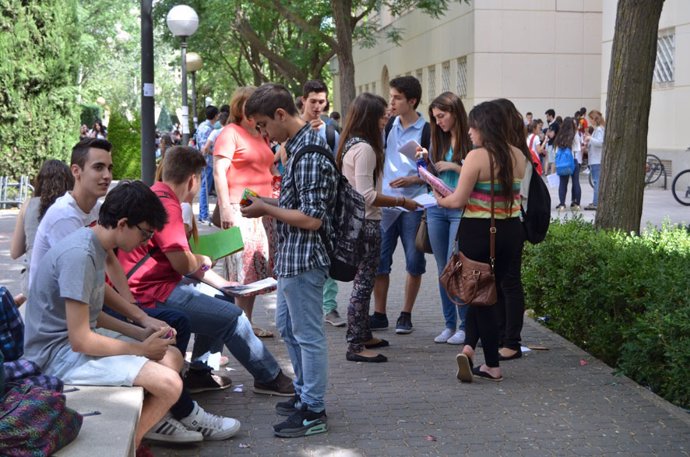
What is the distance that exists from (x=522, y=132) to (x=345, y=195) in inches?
71.2

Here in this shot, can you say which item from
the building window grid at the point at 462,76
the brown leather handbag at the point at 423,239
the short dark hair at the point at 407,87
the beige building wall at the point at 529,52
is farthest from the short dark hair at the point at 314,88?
the building window grid at the point at 462,76

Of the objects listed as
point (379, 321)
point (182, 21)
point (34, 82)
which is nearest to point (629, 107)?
point (379, 321)

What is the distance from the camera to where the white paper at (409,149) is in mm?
7529

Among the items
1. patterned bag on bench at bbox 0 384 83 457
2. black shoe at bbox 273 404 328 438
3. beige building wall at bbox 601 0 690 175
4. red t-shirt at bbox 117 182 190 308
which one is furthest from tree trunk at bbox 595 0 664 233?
beige building wall at bbox 601 0 690 175

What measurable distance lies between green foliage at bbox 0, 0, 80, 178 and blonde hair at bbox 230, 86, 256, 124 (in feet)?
47.5

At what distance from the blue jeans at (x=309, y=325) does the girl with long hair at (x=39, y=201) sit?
184 cm

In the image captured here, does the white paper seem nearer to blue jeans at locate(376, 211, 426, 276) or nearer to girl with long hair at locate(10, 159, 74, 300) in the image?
blue jeans at locate(376, 211, 426, 276)

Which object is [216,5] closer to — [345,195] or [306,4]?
[306,4]

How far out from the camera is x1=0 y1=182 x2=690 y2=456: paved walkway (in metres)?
5.31

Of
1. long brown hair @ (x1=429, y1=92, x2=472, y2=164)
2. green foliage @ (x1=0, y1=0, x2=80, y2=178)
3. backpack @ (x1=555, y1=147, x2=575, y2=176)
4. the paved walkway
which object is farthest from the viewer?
green foliage @ (x1=0, y1=0, x2=80, y2=178)

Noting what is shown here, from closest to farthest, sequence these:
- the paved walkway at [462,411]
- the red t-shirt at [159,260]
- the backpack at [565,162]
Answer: the paved walkway at [462,411]
the red t-shirt at [159,260]
the backpack at [565,162]

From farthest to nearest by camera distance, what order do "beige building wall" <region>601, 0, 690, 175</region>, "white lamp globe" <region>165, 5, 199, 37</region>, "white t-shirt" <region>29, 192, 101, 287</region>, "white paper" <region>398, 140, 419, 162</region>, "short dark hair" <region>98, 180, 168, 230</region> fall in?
1. "beige building wall" <region>601, 0, 690, 175</region>
2. "white lamp globe" <region>165, 5, 199, 37</region>
3. "white paper" <region>398, 140, 419, 162</region>
4. "white t-shirt" <region>29, 192, 101, 287</region>
5. "short dark hair" <region>98, 180, 168, 230</region>

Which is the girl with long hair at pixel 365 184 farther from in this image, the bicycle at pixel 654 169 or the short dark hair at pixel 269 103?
the bicycle at pixel 654 169

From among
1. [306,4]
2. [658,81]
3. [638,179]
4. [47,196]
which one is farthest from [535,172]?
[306,4]
